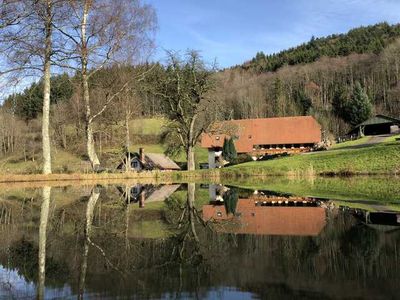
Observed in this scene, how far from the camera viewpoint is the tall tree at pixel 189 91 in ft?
126

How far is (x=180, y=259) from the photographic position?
20.0 feet

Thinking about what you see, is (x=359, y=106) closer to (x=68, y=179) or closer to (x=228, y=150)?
(x=228, y=150)

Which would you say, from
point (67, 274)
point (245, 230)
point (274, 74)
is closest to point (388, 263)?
point (245, 230)

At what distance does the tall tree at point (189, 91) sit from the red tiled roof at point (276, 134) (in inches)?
1258

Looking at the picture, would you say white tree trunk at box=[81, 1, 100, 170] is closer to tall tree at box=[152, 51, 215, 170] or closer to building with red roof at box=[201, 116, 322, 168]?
tall tree at box=[152, 51, 215, 170]

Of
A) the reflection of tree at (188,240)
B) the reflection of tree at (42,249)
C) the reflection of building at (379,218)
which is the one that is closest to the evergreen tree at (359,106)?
the reflection of building at (379,218)

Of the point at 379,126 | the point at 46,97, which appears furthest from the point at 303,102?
the point at 46,97

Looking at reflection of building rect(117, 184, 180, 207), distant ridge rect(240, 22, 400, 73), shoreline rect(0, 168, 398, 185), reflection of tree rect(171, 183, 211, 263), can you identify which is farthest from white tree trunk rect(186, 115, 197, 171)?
distant ridge rect(240, 22, 400, 73)

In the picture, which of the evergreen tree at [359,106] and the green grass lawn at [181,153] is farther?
the evergreen tree at [359,106]

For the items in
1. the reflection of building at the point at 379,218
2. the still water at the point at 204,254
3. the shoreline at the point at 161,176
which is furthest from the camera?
the shoreline at the point at 161,176

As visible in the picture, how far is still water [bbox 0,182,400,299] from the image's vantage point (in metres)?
4.61

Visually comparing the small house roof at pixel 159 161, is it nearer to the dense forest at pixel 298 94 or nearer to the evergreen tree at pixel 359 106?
the dense forest at pixel 298 94

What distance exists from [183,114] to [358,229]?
31321 mm

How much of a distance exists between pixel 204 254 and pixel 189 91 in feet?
109
